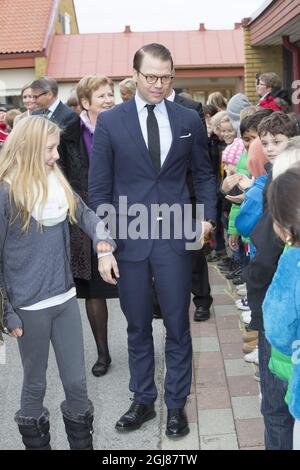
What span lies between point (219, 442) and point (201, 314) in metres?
2.13

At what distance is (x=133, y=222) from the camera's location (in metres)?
3.45

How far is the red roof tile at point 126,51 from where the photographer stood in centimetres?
2086

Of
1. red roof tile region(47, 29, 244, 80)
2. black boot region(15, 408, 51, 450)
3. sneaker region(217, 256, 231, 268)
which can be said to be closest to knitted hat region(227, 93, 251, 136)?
sneaker region(217, 256, 231, 268)

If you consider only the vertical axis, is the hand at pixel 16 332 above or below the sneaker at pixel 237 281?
above

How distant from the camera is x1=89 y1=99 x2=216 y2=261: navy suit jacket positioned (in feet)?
11.2

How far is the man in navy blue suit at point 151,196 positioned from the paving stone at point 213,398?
0.33 metres

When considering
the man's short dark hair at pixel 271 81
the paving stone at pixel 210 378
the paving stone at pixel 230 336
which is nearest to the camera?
the paving stone at pixel 210 378

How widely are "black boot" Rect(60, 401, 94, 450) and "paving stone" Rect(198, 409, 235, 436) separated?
0.72 meters

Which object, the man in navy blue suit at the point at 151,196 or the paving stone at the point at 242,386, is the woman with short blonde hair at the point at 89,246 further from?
→ the paving stone at the point at 242,386

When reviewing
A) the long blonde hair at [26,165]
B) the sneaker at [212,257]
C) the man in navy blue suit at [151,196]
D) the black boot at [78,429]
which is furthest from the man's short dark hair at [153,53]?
the sneaker at [212,257]

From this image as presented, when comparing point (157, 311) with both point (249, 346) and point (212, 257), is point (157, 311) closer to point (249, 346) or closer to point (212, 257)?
point (249, 346)

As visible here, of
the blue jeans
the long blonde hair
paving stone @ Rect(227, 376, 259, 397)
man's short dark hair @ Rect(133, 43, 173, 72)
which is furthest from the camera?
paving stone @ Rect(227, 376, 259, 397)

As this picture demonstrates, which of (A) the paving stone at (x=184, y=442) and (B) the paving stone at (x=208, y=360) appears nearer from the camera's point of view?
(A) the paving stone at (x=184, y=442)
